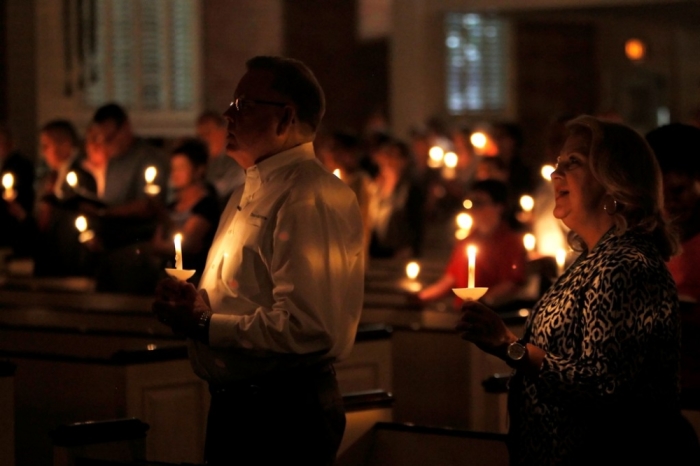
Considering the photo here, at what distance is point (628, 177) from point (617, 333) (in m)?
0.40

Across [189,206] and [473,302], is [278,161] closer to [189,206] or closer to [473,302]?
[473,302]

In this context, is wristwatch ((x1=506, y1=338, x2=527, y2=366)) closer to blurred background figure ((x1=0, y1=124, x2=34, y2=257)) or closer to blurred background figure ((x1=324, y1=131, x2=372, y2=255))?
blurred background figure ((x1=324, y1=131, x2=372, y2=255))

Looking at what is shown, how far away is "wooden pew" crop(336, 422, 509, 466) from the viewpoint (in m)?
4.62

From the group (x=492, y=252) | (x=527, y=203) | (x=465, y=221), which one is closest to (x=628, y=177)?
(x=492, y=252)

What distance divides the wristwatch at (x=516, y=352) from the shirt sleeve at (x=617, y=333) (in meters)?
0.06

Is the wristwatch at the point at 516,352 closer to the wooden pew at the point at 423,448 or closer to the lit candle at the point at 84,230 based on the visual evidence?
the wooden pew at the point at 423,448

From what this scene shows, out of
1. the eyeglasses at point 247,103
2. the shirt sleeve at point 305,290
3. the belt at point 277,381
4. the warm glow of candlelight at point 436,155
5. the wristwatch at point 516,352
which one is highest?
the warm glow of candlelight at point 436,155

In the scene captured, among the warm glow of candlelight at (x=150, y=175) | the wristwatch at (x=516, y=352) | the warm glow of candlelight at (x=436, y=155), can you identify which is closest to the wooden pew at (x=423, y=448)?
Result: the wristwatch at (x=516, y=352)

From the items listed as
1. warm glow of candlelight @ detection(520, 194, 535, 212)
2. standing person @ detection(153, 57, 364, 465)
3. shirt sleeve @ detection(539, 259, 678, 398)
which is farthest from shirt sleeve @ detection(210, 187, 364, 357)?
warm glow of candlelight @ detection(520, 194, 535, 212)

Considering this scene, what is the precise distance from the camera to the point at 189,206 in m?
8.07

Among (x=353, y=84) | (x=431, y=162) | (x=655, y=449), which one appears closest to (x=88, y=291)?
(x=431, y=162)

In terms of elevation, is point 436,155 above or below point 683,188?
above

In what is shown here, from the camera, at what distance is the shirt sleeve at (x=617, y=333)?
3217 mm

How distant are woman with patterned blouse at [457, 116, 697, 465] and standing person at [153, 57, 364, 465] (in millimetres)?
490
